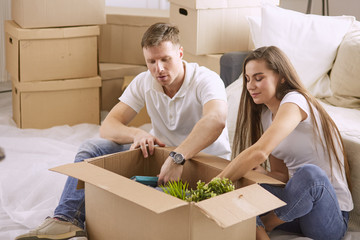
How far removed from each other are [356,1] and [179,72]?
76.1 inches

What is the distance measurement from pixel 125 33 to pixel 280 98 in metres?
1.81

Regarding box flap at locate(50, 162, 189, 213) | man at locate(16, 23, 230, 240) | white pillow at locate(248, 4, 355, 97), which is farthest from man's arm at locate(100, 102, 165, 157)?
white pillow at locate(248, 4, 355, 97)

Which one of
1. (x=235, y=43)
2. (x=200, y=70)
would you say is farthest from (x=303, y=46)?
(x=200, y=70)

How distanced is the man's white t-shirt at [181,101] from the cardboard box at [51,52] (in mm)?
1080

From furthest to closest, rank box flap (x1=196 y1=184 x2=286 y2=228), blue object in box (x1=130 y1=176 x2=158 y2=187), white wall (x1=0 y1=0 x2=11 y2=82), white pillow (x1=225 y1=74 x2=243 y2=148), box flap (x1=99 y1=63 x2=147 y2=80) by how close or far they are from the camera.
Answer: white wall (x1=0 y1=0 x2=11 y2=82), box flap (x1=99 y1=63 x2=147 y2=80), white pillow (x1=225 y1=74 x2=243 y2=148), blue object in box (x1=130 y1=176 x2=158 y2=187), box flap (x1=196 y1=184 x2=286 y2=228)

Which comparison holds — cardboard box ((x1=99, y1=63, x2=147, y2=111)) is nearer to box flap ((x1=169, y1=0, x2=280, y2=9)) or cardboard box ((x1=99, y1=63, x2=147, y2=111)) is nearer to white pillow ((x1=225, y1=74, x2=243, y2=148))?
box flap ((x1=169, y1=0, x2=280, y2=9))

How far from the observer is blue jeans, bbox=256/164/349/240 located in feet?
4.90

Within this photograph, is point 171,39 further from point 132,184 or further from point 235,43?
point 235,43

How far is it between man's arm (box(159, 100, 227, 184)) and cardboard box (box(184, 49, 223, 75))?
96 cm

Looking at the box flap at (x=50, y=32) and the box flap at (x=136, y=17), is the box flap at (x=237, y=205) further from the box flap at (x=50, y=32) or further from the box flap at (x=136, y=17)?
the box flap at (x=136, y=17)

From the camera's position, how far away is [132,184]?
1.33 meters

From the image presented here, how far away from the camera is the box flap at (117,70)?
10.4 ft

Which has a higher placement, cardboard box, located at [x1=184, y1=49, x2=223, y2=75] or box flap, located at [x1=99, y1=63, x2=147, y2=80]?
cardboard box, located at [x1=184, y1=49, x2=223, y2=75]

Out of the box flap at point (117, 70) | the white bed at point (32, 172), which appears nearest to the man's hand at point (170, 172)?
the white bed at point (32, 172)
